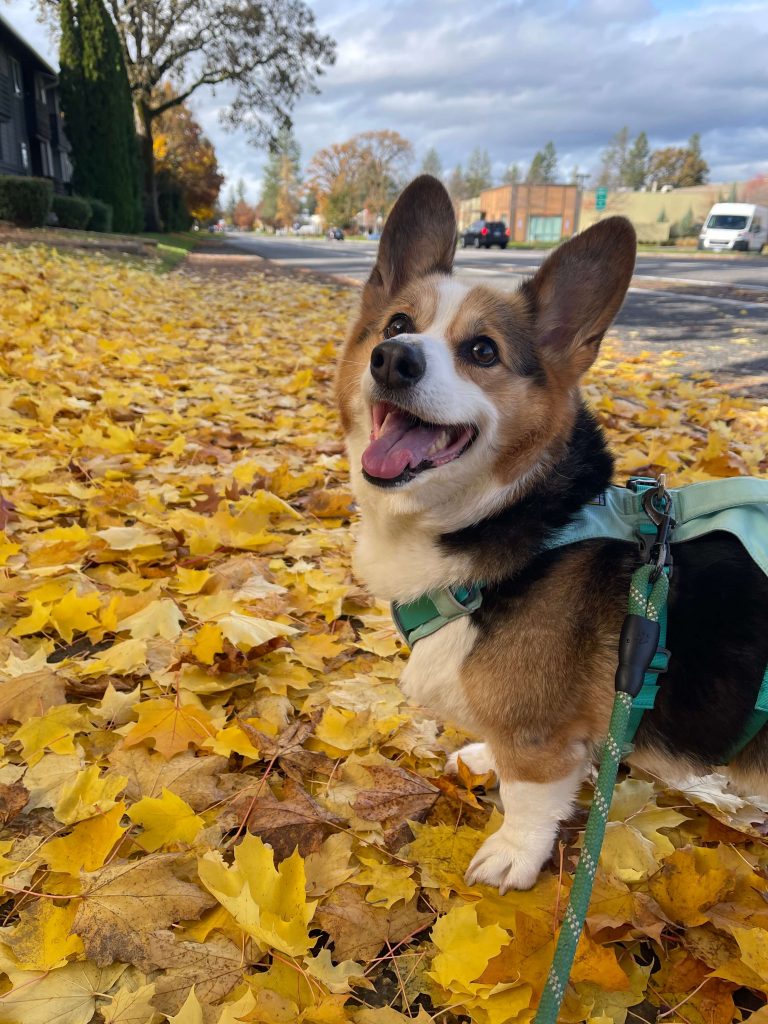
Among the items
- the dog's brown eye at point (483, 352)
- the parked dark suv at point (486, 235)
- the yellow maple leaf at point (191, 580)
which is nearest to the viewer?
the dog's brown eye at point (483, 352)

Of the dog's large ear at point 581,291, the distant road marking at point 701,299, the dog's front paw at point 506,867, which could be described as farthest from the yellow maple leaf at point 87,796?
the distant road marking at point 701,299

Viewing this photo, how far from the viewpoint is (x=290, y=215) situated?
481 feet

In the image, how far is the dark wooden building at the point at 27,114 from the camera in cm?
3048

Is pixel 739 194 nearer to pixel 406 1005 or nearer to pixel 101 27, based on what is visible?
pixel 101 27

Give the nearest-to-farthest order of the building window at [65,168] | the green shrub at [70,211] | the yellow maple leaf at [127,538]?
the yellow maple leaf at [127,538] → the green shrub at [70,211] → the building window at [65,168]

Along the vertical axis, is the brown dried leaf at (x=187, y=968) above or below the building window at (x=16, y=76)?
below

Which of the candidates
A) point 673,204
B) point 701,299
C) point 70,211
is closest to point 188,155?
point 70,211

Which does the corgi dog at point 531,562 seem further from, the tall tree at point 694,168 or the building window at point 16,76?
the tall tree at point 694,168

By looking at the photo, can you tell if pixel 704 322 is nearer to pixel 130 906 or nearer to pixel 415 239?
pixel 415 239

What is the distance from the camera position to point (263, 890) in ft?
5.62

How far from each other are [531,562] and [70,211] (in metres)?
25.7

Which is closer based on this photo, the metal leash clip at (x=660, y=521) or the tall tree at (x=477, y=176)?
the metal leash clip at (x=660, y=521)

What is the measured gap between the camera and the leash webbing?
139 cm

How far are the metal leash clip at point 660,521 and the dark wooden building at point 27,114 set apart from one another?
3505 cm
